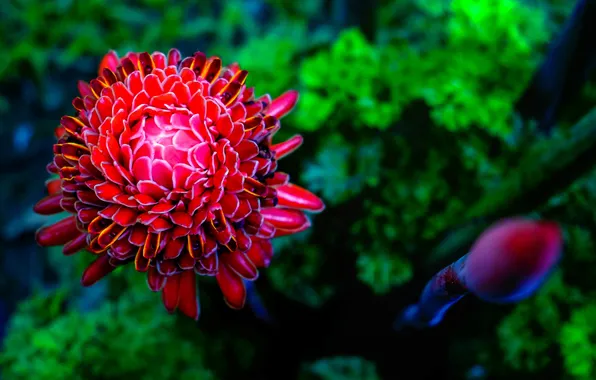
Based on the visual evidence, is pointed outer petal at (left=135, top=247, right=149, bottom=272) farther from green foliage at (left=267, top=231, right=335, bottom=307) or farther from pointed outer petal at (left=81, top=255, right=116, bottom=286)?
green foliage at (left=267, top=231, right=335, bottom=307)

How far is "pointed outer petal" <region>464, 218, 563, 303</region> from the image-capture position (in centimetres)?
34

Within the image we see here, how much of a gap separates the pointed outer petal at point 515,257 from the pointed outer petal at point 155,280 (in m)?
0.36

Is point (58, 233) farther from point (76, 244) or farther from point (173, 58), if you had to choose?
point (173, 58)

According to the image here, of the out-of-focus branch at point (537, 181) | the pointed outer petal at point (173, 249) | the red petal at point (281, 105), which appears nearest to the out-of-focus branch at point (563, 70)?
the out-of-focus branch at point (537, 181)

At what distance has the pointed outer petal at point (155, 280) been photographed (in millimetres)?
588

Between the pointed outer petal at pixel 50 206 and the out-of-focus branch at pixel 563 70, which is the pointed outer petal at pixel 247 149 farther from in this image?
the out-of-focus branch at pixel 563 70

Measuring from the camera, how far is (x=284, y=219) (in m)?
0.64

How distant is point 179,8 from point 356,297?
1043 mm

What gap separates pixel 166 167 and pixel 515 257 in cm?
35

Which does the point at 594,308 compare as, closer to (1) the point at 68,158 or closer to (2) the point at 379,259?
(2) the point at 379,259

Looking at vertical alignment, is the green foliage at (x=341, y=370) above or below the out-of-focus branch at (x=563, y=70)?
below

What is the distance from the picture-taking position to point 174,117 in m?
0.55

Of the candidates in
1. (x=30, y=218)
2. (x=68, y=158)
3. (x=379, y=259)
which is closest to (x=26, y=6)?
(x=30, y=218)

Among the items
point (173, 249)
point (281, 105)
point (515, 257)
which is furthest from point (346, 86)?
point (515, 257)
